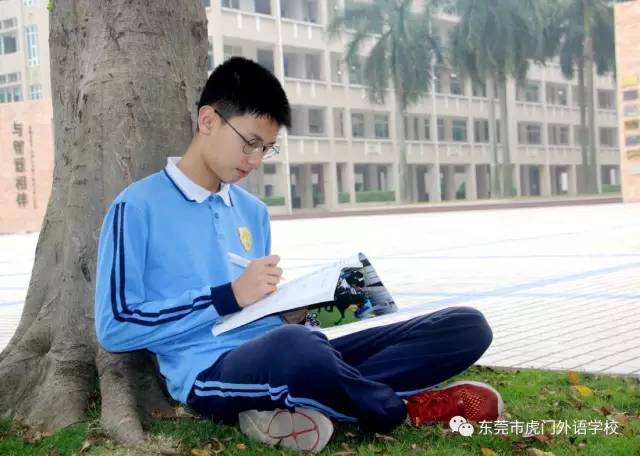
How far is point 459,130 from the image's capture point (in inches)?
2349

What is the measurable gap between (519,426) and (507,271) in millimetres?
6770

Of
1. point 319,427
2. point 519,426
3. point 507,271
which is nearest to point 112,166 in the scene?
point 319,427

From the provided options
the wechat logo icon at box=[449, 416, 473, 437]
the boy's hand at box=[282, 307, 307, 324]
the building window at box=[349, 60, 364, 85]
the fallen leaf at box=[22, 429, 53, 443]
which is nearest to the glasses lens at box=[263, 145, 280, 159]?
the boy's hand at box=[282, 307, 307, 324]

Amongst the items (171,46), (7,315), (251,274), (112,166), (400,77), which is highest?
(400,77)

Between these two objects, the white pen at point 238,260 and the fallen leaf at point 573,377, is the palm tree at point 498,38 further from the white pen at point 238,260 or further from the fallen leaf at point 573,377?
the white pen at point 238,260

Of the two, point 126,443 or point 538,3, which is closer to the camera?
point 126,443

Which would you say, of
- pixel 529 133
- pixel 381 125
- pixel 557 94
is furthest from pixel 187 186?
pixel 557 94

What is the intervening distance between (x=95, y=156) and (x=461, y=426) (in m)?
1.92

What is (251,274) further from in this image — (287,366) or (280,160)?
(280,160)

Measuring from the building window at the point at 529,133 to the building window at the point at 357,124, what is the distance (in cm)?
1323

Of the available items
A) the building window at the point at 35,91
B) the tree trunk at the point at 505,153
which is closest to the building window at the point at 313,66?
the tree trunk at the point at 505,153

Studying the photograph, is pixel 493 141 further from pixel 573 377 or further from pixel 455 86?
pixel 573 377

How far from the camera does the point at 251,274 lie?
10.5 feet

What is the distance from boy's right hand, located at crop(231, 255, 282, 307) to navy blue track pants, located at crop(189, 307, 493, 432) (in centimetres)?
15
